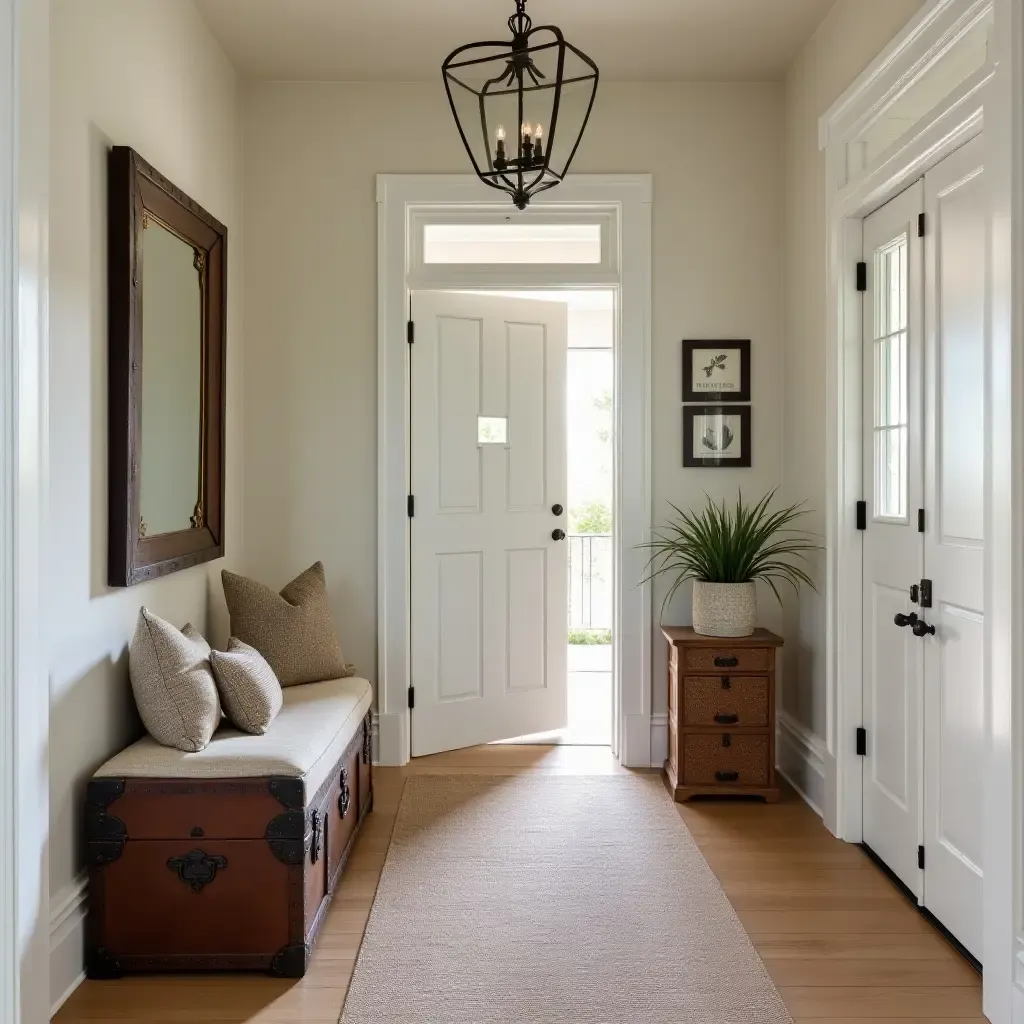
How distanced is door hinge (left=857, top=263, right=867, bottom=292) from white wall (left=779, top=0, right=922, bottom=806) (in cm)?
24

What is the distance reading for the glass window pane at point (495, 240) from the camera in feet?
13.0

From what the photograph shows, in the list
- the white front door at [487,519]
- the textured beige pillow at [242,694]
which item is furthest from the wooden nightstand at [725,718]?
the textured beige pillow at [242,694]

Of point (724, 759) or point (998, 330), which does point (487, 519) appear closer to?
point (724, 759)

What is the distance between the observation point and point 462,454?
13.2ft

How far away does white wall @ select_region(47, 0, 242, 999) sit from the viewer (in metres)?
2.13

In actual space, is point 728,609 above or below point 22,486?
below

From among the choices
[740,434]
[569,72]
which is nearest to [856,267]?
[740,434]

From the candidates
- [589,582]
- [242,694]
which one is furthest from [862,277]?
[589,582]

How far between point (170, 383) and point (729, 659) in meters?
2.29

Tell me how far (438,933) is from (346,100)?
3.33 m

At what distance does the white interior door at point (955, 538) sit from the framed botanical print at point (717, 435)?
1.30 metres

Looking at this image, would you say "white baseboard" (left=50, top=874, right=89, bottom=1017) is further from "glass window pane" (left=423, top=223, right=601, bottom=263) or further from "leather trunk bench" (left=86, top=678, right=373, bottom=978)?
"glass window pane" (left=423, top=223, right=601, bottom=263)

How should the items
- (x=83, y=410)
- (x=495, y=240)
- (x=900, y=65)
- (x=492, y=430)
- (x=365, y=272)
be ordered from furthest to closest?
(x=492, y=430), (x=495, y=240), (x=365, y=272), (x=900, y=65), (x=83, y=410)

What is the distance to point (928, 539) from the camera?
256 centimetres
